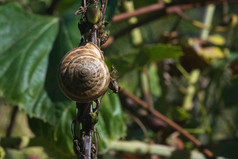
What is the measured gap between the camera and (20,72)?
38.9 inches

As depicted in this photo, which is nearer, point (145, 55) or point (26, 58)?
point (26, 58)

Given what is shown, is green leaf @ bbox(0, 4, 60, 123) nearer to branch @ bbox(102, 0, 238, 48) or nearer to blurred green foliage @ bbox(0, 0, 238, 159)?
blurred green foliage @ bbox(0, 0, 238, 159)

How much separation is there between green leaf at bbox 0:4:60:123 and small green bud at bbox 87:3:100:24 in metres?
0.48

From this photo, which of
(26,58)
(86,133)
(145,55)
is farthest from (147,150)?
(86,133)

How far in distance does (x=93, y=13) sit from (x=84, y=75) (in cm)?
7

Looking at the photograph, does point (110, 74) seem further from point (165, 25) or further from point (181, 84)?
point (165, 25)

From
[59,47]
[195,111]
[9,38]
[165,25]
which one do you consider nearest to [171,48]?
[59,47]

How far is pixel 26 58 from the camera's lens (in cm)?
100

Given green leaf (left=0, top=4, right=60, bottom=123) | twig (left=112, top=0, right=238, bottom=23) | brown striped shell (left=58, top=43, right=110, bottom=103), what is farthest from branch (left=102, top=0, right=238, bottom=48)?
brown striped shell (left=58, top=43, right=110, bottom=103)

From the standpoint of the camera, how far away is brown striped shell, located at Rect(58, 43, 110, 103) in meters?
0.45

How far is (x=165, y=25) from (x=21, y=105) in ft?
3.31

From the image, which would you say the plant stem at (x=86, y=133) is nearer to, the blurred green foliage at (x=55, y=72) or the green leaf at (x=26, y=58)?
the blurred green foliage at (x=55, y=72)

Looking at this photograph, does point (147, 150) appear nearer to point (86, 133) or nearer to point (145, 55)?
point (145, 55)

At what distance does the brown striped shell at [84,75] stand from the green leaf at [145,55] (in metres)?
0.62
